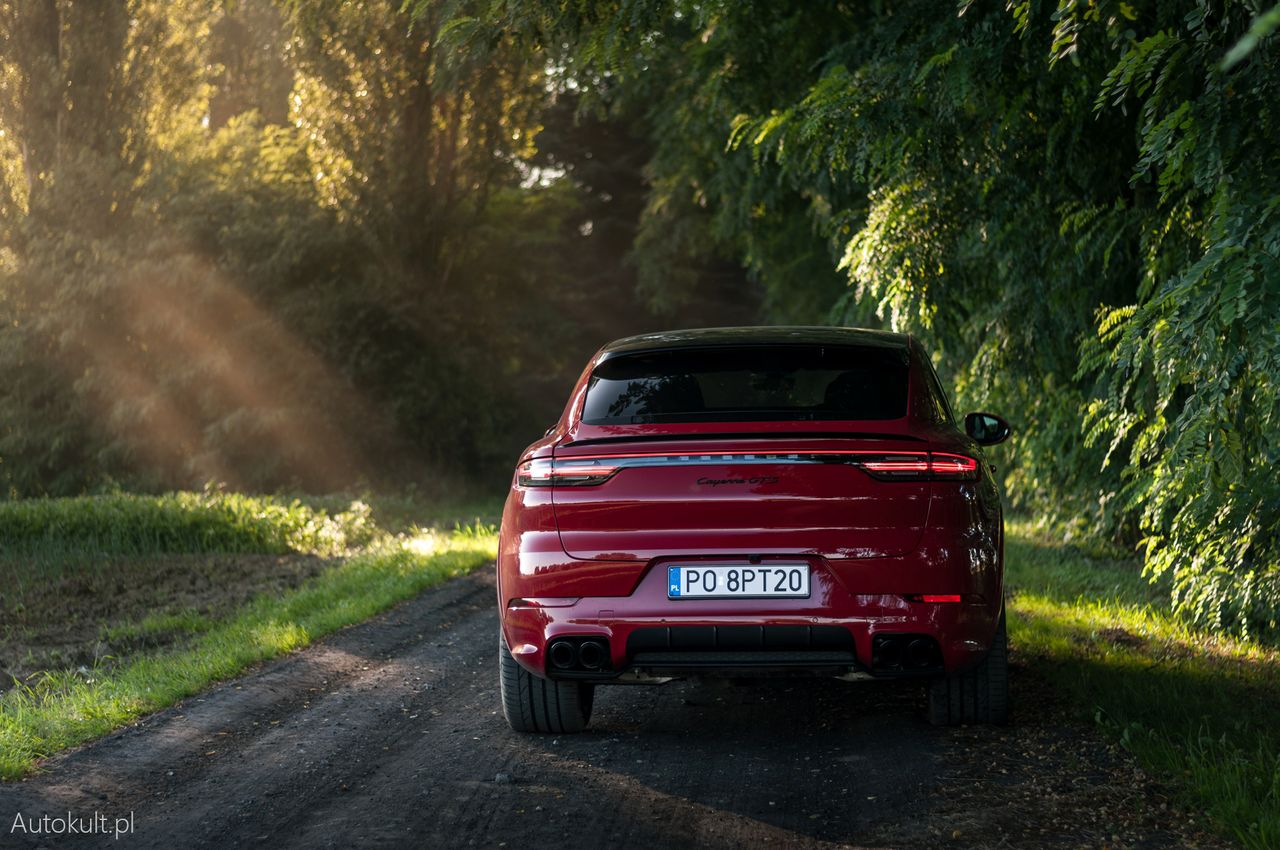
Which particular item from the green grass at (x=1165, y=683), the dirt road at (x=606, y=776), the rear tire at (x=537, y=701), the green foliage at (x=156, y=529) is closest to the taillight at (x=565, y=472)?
the rear tire at (x=537, y=701)

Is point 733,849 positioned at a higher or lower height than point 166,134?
lower

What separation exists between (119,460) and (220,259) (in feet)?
14.3

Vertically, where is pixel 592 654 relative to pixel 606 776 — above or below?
above

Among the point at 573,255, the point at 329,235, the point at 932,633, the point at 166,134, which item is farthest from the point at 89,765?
the point at 573,255

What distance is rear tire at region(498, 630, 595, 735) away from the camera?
19.4ft

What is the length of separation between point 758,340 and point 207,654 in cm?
414

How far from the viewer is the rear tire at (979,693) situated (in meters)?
5.86

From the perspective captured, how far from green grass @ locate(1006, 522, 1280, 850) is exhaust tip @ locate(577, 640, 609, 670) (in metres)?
2.15

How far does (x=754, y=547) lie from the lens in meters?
5.21

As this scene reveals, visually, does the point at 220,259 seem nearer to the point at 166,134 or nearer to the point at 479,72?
the point at 166,134

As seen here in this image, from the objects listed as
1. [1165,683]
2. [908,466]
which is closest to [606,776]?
[908,466]

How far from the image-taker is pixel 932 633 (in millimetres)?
5219

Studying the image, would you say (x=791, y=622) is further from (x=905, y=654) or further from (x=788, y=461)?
(x=788, y=461)

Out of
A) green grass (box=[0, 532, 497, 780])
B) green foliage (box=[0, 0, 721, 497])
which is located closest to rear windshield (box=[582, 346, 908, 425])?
green grass (box=[0, 532, 497, 780])
